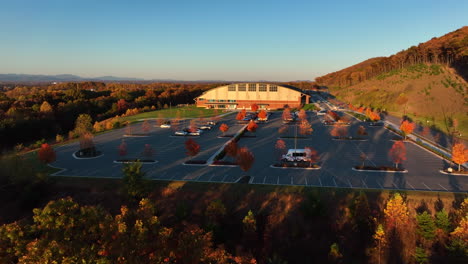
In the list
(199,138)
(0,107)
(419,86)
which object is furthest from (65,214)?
(419,86)

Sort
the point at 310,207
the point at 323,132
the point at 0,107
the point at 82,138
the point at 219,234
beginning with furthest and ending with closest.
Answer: the point at 0,107, the point at 323,132, the point at 82,138, the point at 310,207, the point at 219,234

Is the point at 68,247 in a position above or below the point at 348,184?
above

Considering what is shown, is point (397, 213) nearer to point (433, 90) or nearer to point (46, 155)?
point (46, 155)

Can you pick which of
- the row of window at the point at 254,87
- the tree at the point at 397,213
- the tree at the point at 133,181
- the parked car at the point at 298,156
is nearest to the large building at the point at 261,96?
the row of window at the point at 254,87

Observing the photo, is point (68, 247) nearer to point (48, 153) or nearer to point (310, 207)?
point (310, 207)

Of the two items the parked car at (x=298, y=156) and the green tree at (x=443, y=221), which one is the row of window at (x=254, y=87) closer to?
the parked car at (x=298, y=156)

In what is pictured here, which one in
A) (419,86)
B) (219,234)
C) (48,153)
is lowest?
(219,234)
